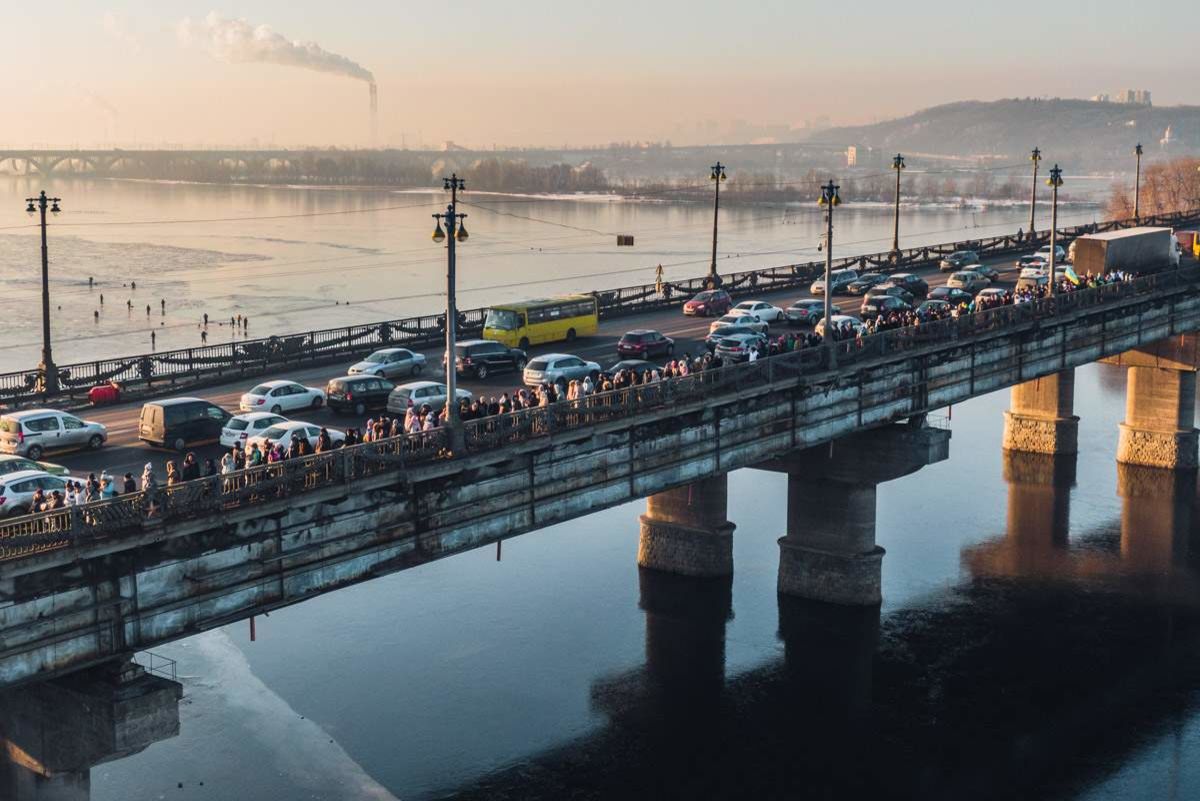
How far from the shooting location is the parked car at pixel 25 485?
35469 millimetres

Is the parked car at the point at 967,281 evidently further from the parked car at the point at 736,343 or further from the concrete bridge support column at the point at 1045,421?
the parked car at the point at 736,343

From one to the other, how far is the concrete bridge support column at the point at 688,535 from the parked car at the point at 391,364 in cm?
1047

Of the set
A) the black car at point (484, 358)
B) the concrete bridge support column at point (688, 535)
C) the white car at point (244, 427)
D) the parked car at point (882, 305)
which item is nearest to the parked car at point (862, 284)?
the parked car at point (882, 305)

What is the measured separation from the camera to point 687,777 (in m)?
43.5

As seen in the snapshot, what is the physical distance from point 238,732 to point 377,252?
144039 millimetres

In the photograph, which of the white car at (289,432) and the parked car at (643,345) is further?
the parked car at (643,345)

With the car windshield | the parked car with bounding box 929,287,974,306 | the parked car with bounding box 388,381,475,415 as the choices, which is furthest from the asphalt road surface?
the parked car with bounding box 929,287,974,306

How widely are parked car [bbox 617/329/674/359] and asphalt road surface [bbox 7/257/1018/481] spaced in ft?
2.18

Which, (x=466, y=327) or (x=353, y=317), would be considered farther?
(x=353, y=317)

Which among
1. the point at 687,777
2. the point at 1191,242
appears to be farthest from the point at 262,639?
the point at 1191,242

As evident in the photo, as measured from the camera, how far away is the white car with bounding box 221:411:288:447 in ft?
140

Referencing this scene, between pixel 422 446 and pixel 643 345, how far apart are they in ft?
84.5

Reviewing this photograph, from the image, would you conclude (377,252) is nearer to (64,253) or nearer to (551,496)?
(64,253)

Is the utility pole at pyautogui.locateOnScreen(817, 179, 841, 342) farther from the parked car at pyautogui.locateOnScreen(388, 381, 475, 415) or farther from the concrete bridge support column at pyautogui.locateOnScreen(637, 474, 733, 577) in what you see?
the parked car at pyautogui.locateOnScreen(388, 381, 475, 415)
